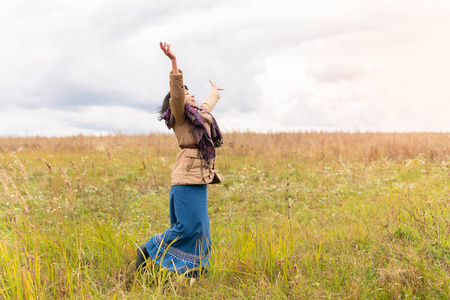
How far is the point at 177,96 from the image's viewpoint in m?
3.60

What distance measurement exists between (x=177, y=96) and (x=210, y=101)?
45.4 inches

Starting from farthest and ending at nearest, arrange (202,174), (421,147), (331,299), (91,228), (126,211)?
(421,147) → (126,211) → (91,228) → (202,174) → (331,299)

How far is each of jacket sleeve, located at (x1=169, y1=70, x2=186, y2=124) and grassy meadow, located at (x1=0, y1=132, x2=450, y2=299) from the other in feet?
3.45

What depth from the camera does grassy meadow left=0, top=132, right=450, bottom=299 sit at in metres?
3.58

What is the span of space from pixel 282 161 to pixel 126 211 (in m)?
7.26

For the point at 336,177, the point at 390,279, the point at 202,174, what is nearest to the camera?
the point at 390,279

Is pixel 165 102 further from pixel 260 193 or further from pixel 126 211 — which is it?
pixel 260 193

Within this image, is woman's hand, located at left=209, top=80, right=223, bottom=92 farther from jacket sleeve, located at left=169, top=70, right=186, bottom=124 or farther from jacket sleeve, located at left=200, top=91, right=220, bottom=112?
jacket sleeve, located at left=169, top=70, right=186, bottom=124

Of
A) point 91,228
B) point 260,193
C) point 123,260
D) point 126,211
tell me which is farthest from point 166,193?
point 123,260

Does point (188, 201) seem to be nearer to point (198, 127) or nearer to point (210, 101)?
point (198, 127)

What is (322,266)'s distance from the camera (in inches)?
166

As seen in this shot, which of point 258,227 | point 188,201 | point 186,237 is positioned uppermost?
point 188,201

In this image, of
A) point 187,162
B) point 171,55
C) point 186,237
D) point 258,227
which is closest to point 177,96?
point 171,55

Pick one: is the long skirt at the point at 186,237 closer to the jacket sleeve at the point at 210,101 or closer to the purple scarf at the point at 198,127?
the purple scarf at the point at 198,127
